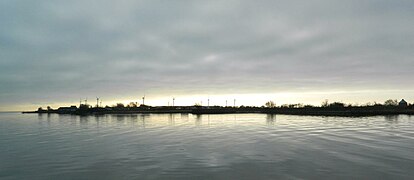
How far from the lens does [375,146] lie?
24875 mm

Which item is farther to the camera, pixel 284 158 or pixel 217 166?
pixel 284 158

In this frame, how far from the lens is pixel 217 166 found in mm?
17594

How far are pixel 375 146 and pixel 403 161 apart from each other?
256 inches

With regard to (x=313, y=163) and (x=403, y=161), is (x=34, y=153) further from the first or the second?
(x=403, y=161)

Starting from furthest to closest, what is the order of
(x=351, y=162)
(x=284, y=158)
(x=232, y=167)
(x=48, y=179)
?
(x=284, y=158) → (x=351, y=162) → (x=232, y=167) → (x=48, y=179)

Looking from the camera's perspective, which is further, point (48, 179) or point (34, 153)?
point (34, 153)

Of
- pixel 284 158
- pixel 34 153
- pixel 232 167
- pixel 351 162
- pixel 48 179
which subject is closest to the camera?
pixel 48 179

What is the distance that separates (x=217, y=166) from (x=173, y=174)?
9.73 ft

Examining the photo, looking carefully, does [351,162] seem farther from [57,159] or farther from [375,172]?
[57,159]

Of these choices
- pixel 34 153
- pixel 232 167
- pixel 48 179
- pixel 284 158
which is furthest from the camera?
pixel 34 153

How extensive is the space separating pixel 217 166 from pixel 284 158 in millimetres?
5049

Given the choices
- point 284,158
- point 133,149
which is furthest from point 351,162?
point 133,149

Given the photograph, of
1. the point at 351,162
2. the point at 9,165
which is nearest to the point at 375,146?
the point at 351,162

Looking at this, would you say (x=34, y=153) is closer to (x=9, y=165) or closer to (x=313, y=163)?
(x=9, y=165)
